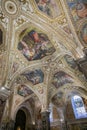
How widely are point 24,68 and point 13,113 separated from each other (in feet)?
22.1

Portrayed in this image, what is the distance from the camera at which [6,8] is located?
7.80 m

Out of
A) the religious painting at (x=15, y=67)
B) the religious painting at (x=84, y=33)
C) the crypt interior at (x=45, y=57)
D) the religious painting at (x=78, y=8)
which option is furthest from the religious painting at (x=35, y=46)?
the religious painting at (x=84, y=33)

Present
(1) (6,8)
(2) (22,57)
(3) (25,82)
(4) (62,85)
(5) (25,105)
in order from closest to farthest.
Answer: (1) (6,8), (2) (22,57), (3) (25,82), (4) (62,85), (5) (25,105)

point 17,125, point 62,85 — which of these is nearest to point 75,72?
point 62,85

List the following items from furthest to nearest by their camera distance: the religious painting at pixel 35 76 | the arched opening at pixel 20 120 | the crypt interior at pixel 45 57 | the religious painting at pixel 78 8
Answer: the arched opening at pixel 20 120 < the religious painting at pixel 35 76 < the crypt interior at pixel 45 57 < the religious painting at pixel 78 8

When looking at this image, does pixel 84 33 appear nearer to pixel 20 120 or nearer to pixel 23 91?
pixel 23 91

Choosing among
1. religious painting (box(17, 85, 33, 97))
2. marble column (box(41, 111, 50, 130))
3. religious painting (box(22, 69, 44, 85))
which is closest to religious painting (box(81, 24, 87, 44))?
religious painting (box(22, 69, 44, 85))

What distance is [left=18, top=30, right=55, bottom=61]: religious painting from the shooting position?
899 cm

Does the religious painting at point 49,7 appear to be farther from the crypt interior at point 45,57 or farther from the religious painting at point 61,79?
the religious painting at point 61,79

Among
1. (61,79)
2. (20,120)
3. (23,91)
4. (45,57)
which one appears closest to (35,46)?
(45,57)

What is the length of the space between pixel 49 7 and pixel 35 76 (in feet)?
22.5

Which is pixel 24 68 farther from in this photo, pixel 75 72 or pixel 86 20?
pixel 86 20

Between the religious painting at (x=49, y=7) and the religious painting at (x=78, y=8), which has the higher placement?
the religious painting at (x=49, y=7)

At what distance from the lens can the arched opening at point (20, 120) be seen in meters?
16.0
